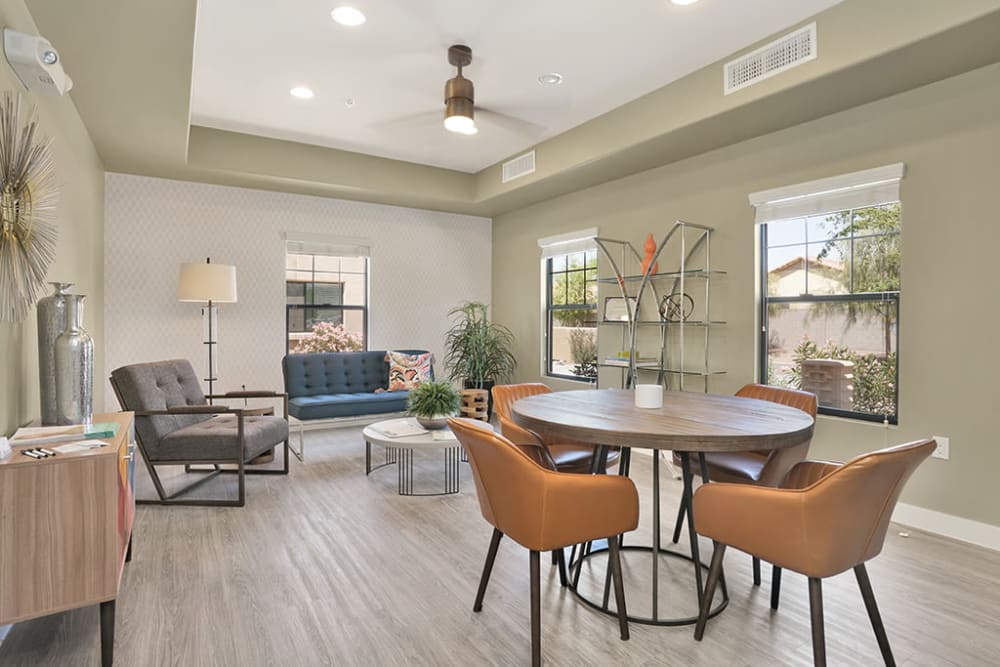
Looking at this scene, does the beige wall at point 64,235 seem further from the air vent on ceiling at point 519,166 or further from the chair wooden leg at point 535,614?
the air vent on ceiling at point 519,166

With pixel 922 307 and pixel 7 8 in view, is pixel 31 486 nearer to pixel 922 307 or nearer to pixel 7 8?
pixel 7 8

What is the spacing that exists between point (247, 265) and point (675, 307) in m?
4.22

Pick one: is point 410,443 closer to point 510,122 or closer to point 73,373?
point 73,373

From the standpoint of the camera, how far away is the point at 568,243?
588 cm

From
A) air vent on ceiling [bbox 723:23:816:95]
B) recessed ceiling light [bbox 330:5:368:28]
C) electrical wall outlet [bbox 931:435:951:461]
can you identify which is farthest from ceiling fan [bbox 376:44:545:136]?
electrical wall outlet [bbox 931:435:951:461]

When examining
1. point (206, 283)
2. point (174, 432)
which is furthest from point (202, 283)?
point (174, 432)

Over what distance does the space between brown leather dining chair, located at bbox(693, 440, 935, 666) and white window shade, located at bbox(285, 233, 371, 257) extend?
17.2 feet

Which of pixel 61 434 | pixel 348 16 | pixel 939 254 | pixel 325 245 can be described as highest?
pixel 348 16

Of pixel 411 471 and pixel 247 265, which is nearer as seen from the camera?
pixel 411 471

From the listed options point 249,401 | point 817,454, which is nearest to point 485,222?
point 249,401

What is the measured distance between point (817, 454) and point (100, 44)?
484 cm

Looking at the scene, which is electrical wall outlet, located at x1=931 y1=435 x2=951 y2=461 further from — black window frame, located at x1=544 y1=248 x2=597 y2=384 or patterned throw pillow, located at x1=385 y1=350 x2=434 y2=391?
patterned throw pillow, located at x1=385 y1=350 x2=434 y2=391

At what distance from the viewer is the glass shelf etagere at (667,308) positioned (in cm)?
446

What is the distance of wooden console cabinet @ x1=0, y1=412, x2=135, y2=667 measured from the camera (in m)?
1.74
